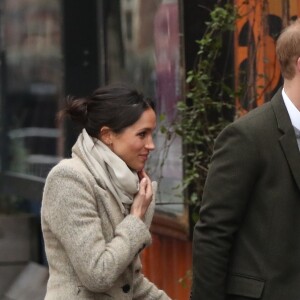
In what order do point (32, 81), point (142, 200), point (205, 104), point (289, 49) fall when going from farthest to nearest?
point (32, 81)
point (205, 104)
point (142, 200)
point (289, 49)

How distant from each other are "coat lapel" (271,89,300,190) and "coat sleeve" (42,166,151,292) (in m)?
0.63

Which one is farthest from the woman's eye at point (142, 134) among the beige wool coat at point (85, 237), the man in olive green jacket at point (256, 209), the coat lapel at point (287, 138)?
the coat lapel at point (287, 138)

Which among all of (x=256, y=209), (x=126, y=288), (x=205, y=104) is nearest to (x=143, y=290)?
(x=126, y=288)

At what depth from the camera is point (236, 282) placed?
12.4 feet

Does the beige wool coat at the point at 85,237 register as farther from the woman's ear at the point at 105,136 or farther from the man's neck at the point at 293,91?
the man's neck at the point at 293,91

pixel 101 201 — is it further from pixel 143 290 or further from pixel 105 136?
pixel 143 290

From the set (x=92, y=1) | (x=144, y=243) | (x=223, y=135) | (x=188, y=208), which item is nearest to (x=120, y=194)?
(x=144, y=243)

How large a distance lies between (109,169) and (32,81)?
18.5 feet

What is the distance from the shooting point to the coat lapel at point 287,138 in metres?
3.74

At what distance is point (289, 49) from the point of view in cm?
376

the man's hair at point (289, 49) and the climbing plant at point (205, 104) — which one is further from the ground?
the man's hair at point (289, 49)

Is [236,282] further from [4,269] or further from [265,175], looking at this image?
[4,269]

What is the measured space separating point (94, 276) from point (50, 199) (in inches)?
11.8

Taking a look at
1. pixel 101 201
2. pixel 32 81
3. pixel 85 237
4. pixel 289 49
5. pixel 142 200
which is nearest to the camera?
pixel 289 49
